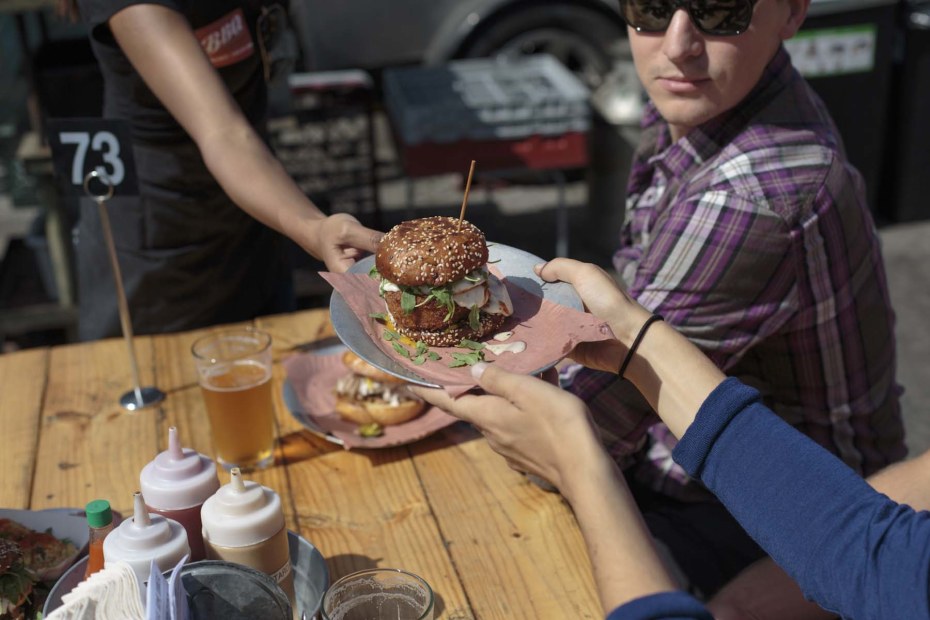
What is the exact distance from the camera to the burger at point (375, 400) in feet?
7.27

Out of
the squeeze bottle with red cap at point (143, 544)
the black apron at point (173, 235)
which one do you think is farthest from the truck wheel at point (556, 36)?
the squeeze bottle with red cap at point (143, 544)

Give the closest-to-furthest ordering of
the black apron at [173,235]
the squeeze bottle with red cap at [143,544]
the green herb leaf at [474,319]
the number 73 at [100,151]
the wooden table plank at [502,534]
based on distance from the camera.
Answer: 1. the squeeze bottle with red cap at [143,544]
2. the wooden table plank at [502,534]
3. the green herb leaf at [474,319]
4. the number 73 at [100,151]
5. the black apron at [173,235]

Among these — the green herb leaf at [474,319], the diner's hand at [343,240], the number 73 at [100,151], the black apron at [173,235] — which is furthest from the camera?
the black apron at [173,235]

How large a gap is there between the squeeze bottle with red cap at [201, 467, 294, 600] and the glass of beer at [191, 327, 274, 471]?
1.86ft

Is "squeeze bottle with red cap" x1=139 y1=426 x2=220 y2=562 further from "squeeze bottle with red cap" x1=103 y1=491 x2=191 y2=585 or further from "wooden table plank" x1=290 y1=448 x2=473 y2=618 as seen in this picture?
"wooden table plank" x1=290 y1=448 x2=473 y2=618

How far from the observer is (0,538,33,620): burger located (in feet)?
4.89

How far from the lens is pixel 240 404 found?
6.80 feet

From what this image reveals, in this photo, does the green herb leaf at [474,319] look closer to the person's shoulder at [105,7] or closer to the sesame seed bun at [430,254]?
the sesame seed bun at [430,254]

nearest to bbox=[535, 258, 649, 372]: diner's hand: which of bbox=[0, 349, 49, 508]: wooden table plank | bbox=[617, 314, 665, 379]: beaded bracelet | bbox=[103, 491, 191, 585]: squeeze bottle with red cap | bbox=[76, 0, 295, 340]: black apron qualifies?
bbox=[617, 314, 665, 379]: beaded bracelet

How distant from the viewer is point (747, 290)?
211cm

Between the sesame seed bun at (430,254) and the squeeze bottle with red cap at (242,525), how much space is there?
0.65 meters

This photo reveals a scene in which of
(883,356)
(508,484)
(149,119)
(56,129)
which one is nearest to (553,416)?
(508,484)

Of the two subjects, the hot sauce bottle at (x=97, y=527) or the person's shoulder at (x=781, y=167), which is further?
the person's shoulder at (x=781, y=167)

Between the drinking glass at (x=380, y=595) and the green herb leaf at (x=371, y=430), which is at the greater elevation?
the drinking glass at (x=380, y=595)
